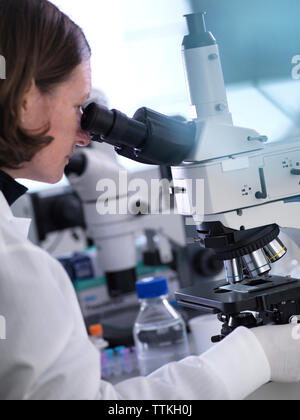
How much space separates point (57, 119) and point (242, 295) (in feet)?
1.48

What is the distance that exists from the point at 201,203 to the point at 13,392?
432 mm

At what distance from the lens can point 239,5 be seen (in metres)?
2.15

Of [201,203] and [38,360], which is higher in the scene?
[201,203]

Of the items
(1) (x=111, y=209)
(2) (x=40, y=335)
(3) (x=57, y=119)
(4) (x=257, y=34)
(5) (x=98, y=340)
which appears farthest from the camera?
(4) (x=257, y=34)

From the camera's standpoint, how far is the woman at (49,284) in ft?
2.42

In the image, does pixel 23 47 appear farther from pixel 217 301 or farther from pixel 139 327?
pixel 139 327

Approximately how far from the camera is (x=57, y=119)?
2.87 feet

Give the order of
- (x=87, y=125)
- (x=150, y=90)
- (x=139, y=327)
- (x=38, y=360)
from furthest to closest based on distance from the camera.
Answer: (x=150, y=90) < (x=139, y=327) < (x=87, y=125) < (x=38, y=360)

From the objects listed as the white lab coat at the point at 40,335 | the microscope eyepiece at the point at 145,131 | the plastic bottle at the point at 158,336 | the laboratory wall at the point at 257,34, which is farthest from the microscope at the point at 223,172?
the laboratory wall at the point at 257,34

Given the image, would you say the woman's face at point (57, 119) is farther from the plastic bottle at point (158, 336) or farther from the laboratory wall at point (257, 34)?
the laboratory wall at point (257, 34)

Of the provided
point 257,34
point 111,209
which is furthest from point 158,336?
point 257,34

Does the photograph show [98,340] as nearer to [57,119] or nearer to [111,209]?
[111,209]

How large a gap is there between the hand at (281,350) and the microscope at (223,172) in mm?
42

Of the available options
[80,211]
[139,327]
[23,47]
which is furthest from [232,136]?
[80,211]
